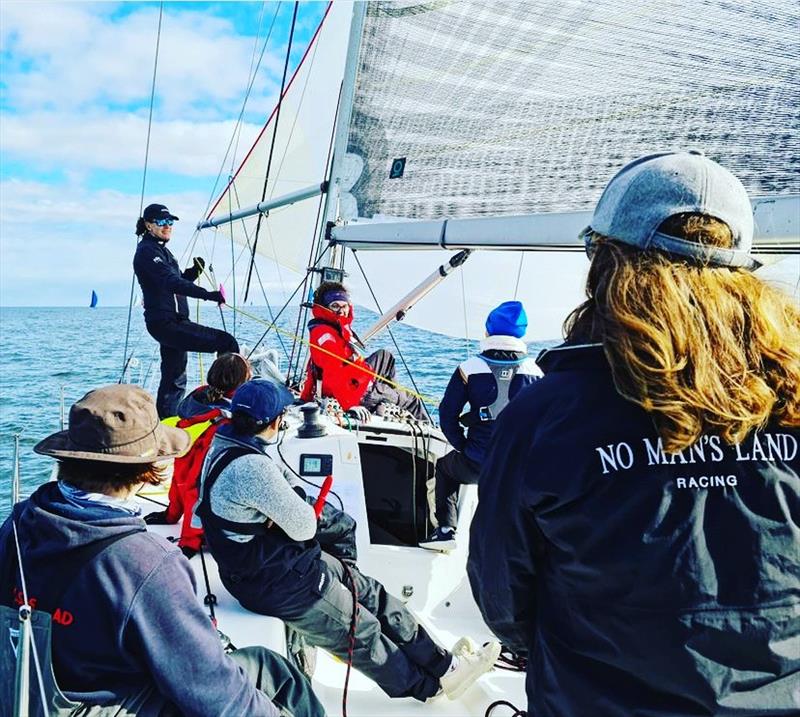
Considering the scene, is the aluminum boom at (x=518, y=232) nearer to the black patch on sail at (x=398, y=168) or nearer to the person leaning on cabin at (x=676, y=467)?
the black patch on sail at (x=398, y=168)

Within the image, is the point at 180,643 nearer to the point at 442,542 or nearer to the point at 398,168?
the point at 442,542

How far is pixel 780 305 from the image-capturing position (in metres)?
0.95

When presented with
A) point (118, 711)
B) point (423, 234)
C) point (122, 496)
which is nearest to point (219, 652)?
point (118, 711)

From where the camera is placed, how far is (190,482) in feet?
9.75

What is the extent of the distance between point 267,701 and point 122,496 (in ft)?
1.97

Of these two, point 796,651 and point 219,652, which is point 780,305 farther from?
point 219,652

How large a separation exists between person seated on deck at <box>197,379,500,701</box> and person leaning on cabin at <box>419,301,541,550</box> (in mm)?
804

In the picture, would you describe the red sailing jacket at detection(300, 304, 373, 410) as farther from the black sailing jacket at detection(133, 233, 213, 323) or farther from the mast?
the black sailing jacket at detection(133, 233, 213, 323)

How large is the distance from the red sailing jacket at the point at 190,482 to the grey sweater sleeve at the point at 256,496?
458 mm

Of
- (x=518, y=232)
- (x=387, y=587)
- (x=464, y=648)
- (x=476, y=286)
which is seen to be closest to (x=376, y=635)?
(x=464, y=648)

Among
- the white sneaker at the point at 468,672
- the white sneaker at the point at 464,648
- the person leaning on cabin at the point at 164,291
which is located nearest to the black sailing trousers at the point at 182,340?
the person leaning on cabin at the point at 164,291

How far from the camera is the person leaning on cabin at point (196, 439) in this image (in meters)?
2.87

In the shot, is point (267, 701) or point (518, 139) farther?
point (518, 139)

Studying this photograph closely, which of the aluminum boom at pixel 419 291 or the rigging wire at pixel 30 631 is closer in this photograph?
the rigging wire at pixel 30 631
